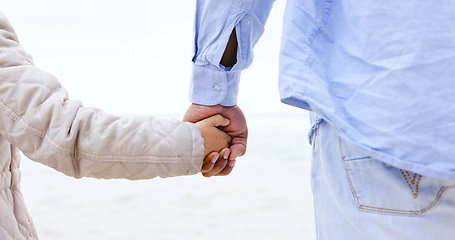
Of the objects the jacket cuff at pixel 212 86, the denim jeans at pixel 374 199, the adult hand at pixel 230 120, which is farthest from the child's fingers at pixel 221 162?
the denim jeans at pixel 374 199

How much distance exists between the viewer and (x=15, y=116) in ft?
2.89

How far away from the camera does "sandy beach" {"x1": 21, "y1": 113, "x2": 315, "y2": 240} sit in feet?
9.39

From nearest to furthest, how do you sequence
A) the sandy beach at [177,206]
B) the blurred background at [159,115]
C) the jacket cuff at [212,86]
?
the jacket cuff at [212,86] < the sandy beach at [177,206] < the blurred background at [159,115]

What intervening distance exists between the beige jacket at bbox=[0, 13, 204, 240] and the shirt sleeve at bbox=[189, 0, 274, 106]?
0.35 feet

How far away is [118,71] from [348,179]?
6705 millimetres

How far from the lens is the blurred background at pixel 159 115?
2.99m

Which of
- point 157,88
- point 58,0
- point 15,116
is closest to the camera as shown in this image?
point 15,116

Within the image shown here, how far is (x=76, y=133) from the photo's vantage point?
2.95 feet

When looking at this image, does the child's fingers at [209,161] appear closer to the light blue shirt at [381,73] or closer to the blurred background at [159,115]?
the blurred background at [159,115]

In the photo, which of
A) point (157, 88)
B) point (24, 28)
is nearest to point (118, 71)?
point (157, 88)

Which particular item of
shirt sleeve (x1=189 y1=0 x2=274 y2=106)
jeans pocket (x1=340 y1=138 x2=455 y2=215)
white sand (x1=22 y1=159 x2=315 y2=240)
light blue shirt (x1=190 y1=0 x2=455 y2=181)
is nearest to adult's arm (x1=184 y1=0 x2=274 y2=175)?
shirt sleeve (x1=189 y1=0 x2=274 y2=106)

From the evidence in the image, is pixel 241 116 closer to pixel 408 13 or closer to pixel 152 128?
pixel 152 128

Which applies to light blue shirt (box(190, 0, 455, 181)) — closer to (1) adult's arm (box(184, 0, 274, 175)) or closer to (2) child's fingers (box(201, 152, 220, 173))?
(1) adult's arm (box(184, 0, 274, 175))

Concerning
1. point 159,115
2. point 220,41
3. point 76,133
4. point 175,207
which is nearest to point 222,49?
point 220,41
